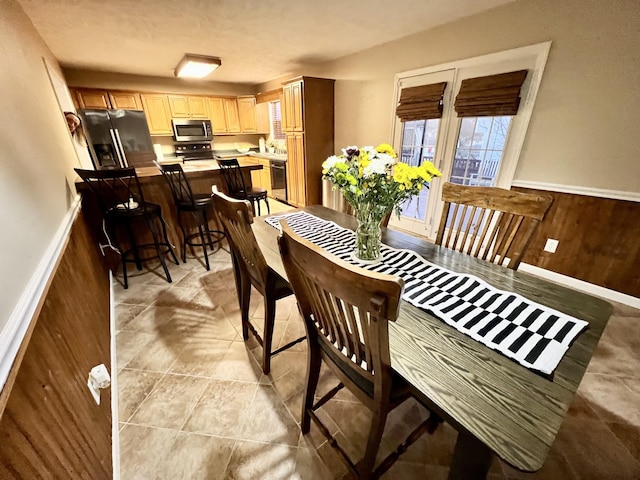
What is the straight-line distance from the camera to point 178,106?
208 inches

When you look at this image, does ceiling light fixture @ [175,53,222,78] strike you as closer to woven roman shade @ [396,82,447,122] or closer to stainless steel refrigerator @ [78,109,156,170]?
stainless steel refrigerator @ [78,109,156,170]

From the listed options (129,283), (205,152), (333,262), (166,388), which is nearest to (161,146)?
(205,152)

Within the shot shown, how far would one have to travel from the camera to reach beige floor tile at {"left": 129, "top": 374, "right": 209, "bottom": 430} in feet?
4.44

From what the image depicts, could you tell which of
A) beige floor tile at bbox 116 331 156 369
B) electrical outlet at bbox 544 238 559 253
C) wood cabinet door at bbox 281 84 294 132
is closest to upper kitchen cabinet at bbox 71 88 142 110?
wood cabinet door at bbox 281 84 294 132

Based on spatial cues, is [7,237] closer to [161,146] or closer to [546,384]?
[546,384]

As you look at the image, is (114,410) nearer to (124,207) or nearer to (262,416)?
(262,416)

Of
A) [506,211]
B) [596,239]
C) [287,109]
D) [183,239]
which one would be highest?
[287,109]

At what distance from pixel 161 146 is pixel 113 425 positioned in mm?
5619

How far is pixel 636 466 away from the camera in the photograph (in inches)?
45.3

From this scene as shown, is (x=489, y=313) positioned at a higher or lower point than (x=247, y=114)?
lower

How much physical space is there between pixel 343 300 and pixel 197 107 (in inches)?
246

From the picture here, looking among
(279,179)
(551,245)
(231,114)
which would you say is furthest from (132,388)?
(231,114)

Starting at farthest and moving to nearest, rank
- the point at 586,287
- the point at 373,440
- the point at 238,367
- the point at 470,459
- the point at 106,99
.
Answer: the point at 106,99
the point at 586,287
the point at 238,367
the point at 373,440
the point at 470,459

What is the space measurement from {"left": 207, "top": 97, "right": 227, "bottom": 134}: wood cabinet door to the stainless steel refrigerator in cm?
139
